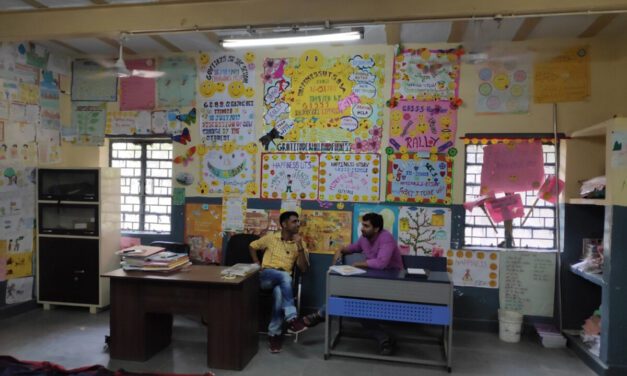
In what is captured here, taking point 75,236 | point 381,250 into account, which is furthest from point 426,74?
point 75,236

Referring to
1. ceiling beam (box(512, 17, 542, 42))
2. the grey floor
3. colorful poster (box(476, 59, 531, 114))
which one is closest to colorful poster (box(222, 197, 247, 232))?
the grey floor

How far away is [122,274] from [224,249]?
61.2 inches

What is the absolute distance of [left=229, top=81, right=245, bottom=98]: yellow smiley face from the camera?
5055mm

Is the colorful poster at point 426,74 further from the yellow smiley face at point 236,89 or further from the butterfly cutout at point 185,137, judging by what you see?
the butterfly cutout at point 185,137

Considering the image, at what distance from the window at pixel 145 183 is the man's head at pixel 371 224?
2.57 m

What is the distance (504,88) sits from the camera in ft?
14.9

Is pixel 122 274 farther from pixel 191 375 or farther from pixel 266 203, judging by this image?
pixel 266 203

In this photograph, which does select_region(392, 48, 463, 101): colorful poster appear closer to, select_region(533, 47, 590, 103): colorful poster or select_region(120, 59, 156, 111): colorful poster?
select_region(533, 47, 590, 103): colorful poster

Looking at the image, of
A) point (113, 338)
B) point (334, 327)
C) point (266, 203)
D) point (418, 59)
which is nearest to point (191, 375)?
point (113, 338)

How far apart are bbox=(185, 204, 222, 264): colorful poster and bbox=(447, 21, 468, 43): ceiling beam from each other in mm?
3183

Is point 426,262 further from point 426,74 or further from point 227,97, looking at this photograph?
point 227,97

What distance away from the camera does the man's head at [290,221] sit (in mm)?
4477

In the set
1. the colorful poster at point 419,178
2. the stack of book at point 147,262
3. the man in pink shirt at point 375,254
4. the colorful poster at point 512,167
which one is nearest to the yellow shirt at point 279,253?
the man in pink shirt at point 375,254

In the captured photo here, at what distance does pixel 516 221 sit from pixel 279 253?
8.38ft
